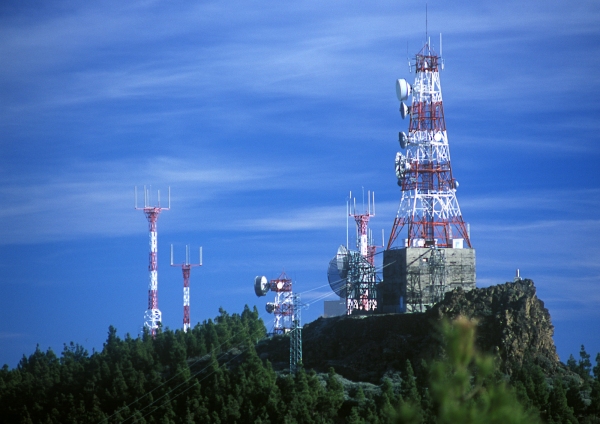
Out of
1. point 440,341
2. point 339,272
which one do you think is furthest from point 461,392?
point 339,272

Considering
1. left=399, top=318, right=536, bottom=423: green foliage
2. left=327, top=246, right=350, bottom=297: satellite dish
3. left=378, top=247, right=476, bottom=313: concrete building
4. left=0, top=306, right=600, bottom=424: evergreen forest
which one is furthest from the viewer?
left=327, top=246, right=350, bottom=297: satellite dish

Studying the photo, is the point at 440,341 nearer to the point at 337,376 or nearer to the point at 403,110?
the point at 337,376

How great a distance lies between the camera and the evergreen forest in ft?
163

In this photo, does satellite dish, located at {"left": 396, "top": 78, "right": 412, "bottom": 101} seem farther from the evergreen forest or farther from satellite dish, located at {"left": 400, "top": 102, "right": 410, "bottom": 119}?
the evergreen forest

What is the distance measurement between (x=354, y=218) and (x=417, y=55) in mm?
20142

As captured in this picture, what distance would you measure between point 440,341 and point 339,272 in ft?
43.9

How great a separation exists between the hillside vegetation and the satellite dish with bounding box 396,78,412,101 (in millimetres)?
13336

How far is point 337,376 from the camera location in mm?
56500

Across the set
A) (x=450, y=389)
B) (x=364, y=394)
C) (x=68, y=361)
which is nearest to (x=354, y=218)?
(x=68, y=361)

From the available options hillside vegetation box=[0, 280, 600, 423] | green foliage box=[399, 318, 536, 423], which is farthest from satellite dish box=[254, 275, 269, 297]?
green foliage box=[399, 318, 536, 423]

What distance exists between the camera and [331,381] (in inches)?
2096

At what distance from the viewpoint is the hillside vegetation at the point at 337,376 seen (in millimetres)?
50625


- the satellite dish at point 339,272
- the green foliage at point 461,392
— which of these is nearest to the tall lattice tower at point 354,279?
the satellite dish at point 339,272

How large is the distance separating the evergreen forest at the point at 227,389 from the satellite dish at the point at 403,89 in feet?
56.1
